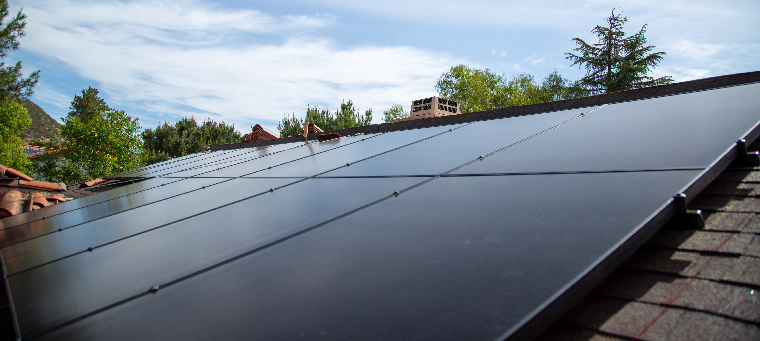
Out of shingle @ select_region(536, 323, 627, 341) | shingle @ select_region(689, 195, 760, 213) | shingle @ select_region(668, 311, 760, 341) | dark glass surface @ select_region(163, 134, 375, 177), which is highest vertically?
dark glass surface @ select_region(163, 134, 375, 177)

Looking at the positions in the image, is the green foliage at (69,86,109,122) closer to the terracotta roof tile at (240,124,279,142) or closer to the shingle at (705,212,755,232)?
the terracotta roof tile at (240,124,279,142)

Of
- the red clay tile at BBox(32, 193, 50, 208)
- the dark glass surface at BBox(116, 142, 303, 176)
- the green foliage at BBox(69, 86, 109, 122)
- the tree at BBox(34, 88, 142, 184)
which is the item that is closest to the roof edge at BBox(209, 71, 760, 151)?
the dark glass surface at BBox(116, 142, 303, 176)

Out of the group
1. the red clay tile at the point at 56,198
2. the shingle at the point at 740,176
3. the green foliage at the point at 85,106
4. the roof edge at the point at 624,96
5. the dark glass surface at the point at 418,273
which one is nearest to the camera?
the dark glass surface at the point at 418,273

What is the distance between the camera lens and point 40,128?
304 ft

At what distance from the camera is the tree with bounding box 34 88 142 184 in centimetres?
3294

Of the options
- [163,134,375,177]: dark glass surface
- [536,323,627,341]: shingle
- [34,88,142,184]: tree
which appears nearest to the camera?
[536,323,627,341]: shingle

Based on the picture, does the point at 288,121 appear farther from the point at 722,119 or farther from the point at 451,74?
the point at 722,119

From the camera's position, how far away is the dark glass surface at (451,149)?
340 centimetres

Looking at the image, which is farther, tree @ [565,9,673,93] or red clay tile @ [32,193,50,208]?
tree @ [565,9,673,93]

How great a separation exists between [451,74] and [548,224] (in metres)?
75.3

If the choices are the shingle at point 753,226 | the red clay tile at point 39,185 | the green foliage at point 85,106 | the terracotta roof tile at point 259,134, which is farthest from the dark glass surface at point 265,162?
the green foliage at point 85,106

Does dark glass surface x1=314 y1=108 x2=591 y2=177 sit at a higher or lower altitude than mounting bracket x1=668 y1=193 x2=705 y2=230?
higher

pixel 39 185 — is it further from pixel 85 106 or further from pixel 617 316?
pixel 85 106

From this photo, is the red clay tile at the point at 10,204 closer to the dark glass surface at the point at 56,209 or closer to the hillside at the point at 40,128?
the dark glass surface at the point at 56,209
